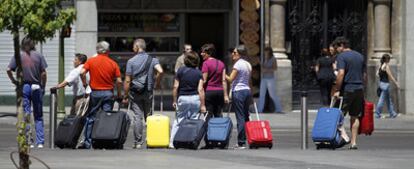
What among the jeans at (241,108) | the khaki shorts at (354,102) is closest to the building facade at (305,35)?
the jeans at (241,108)

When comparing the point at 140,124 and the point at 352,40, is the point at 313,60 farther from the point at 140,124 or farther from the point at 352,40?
the point at 140,124

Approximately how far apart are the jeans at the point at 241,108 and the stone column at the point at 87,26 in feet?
40.5

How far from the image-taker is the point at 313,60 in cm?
3186

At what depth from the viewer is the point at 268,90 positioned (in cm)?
3058

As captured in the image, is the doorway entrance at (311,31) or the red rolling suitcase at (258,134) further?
the doorway entrance at (311,31)

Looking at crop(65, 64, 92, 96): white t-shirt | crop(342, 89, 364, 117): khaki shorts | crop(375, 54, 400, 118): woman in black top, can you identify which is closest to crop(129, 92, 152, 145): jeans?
crop(65, 64, 92, 96): white t-shirt

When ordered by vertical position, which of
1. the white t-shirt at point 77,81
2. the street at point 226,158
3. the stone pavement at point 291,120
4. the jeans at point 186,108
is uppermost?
the white t-shirt at point 77,81

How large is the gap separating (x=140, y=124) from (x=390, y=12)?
14459mm

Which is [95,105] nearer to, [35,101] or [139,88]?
[139,88]

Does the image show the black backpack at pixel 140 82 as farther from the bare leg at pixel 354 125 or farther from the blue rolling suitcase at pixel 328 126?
the bare leg at pixel 354 125

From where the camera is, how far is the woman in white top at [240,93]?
64.1 feet

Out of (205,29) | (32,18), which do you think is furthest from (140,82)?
(205,29)

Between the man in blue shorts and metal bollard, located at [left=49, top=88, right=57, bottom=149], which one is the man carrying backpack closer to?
metal bollard, located at [left=49, top=88, right=57, bottom=149]

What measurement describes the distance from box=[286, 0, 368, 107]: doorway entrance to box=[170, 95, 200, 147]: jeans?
13.1 metres
